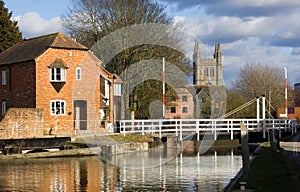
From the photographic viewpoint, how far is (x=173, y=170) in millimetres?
25594

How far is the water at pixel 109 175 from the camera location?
19.9m

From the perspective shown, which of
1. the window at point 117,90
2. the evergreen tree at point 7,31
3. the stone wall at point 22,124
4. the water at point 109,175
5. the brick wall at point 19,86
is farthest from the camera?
the evergreen tree at point 7,31

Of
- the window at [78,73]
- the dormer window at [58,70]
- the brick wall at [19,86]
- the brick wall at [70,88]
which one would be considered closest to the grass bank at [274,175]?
the brick wall at [70,88]

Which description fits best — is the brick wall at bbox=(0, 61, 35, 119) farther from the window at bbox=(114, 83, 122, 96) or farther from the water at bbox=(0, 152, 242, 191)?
the window at bbox=(114, 83, 122, 96)

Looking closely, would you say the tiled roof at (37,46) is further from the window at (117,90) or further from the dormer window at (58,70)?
the window at (117,90)

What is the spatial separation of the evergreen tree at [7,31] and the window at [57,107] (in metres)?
18.7

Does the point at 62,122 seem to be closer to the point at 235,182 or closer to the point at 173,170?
the point at 173,170

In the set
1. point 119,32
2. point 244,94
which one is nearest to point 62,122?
point 119,32

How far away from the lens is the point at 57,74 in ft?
132

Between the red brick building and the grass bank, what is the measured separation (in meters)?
20.2

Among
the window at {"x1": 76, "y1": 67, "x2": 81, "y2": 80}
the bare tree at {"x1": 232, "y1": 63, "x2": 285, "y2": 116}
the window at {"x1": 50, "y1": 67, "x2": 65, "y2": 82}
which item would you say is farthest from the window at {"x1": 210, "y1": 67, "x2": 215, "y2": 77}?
the window at {"x1": 50, "y1": 67, "x2": 65, "y2": 82}

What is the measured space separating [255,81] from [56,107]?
34.7m

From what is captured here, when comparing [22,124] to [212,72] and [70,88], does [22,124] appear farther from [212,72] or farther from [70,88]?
[212,72]

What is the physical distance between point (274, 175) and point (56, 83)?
25.1 meters
